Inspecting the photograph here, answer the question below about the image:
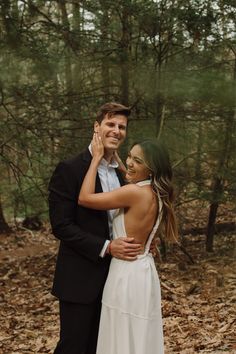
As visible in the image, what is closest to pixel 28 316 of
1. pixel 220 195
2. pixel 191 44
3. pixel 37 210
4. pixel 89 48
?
pixel 37 210

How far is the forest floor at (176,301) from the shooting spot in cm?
490

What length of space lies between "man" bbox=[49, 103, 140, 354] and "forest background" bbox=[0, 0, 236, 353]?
13.0 feet

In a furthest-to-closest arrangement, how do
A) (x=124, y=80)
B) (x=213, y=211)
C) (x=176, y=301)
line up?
(x=213, y=211) → (x=124, y=80) → (x=176, y=301)

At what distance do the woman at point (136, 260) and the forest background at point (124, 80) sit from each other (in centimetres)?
415

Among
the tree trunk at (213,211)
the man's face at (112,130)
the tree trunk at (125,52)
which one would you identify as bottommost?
the tree trunk at (213,211)

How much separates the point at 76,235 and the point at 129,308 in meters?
0.55

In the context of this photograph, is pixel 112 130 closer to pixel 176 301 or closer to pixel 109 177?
pixel 109 177

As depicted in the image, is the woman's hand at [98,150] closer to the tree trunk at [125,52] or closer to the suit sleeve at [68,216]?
the suit sleeve at [68,216]

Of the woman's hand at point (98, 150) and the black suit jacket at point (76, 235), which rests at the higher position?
the woman's hand at point (98, 150)

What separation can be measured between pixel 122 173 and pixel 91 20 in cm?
450

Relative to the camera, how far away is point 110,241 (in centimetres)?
288

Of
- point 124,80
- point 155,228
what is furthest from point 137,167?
point 124,80

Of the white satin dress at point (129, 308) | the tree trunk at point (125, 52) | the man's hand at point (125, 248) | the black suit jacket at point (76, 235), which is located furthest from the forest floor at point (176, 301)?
the tree trunk at point (125, 52)

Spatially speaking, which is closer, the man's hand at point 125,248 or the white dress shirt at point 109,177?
the man's hand at point 125,248
